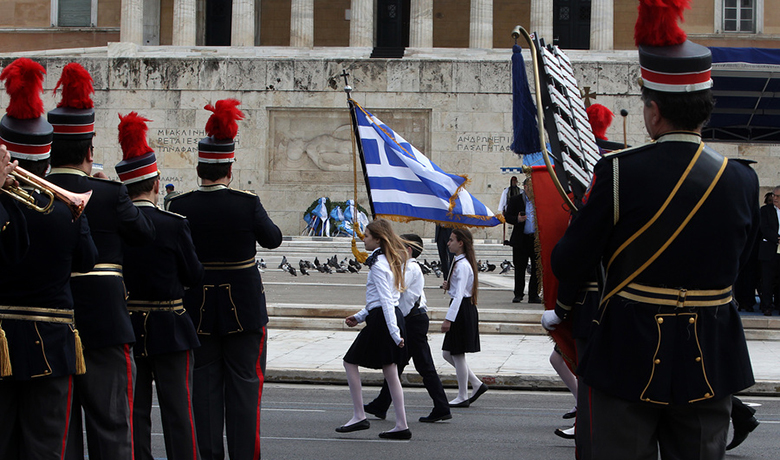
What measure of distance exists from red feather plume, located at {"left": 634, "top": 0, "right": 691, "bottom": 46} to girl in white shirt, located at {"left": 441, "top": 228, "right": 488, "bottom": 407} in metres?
4.73

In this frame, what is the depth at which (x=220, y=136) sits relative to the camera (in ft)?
19.0

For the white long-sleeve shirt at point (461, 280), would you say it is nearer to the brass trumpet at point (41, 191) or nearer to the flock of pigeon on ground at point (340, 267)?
the brass trumpet at point (41, 191)

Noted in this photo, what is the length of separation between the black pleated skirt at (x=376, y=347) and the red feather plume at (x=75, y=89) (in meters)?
2.95

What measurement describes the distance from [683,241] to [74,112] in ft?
9.25

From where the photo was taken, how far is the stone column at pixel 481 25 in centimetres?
3588

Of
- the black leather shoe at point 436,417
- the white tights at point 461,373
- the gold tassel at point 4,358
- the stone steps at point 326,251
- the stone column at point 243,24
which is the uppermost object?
the stone column at point 243,24

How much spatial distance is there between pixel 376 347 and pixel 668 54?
4067 mm

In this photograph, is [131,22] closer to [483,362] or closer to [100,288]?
[483,362]

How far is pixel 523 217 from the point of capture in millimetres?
14078

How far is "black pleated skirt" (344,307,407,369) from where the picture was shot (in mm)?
6906

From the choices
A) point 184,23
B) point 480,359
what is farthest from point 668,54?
point 184,23

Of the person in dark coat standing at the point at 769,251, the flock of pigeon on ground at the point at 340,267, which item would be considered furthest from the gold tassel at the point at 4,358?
the flock of pigeon on ground at the point at 340,267

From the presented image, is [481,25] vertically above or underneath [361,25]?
above

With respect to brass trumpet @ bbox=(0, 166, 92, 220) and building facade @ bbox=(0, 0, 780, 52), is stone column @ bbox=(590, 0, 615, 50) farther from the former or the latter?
brass trumpet @ bbox=(0, 166, 92, 220)
